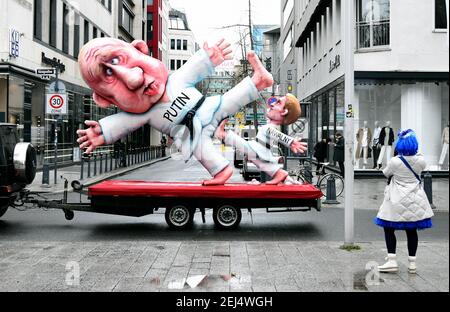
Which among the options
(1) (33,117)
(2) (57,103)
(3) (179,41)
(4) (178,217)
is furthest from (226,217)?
(1) (33,117)

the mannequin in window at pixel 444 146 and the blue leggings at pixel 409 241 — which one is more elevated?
the mannequin in window at pixel 444 146

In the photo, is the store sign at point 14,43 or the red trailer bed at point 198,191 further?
the store sign at point 14,43

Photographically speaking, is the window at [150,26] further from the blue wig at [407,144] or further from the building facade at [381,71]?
the blue wig at [407,144]

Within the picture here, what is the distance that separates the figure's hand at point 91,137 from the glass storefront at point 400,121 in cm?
416

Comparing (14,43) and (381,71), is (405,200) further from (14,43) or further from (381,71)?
(14,43)

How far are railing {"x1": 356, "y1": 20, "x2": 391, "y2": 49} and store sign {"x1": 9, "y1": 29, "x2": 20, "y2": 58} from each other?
12072mm

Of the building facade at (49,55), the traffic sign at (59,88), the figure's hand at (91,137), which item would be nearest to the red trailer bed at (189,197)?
the figure's hand at (91,137)

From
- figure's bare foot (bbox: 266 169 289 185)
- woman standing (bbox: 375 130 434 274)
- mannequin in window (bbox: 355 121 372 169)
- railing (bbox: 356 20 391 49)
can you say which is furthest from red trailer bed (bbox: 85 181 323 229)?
railing (bbox: 356 20 391 49)

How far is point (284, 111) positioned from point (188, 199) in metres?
2.77

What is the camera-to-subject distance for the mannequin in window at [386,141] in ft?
21.8

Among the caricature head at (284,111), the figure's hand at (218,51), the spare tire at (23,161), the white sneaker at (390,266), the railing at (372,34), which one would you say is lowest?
the white sneaker at (390,266)

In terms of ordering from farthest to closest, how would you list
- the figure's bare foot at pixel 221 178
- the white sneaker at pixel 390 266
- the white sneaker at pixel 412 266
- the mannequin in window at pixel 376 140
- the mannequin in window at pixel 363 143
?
the figure's bare foot at pixel 221 178
the mannequin in window at pixel 363 143
the mannequin in window at pixel 376 140
the white sneaker at pixel 390 266
the white sneaker at pixel 412 266

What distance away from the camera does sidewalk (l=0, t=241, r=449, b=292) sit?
522 centimetres

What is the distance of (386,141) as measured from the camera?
700cm
